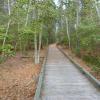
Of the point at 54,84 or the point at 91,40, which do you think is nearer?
the point at 54,84

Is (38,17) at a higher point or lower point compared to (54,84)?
higher

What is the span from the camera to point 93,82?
11.9 m

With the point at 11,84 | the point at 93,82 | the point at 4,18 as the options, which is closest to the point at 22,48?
the point at 4,18

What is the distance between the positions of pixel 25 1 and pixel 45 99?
10880mm

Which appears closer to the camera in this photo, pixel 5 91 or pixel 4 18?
pixel 5 91

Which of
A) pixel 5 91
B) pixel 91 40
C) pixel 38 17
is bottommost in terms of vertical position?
pixel 5 91

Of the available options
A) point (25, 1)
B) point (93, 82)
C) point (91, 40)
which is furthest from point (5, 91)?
point (91, 40)

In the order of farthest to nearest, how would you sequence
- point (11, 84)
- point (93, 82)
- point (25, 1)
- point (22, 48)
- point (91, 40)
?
Result: 1. point (22, 48)
2. point (91, 40)
3. point (25, 1)
4. point (11, 84)
5. point (93, 82)

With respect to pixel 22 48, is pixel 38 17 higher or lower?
higher

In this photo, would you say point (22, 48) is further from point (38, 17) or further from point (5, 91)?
point (5, 91)

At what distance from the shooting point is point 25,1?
19.1 metres

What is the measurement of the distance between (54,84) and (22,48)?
2167 cm

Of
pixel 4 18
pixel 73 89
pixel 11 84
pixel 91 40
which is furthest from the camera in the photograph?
pixel 4 18

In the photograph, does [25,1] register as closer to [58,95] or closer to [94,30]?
[94,30]
